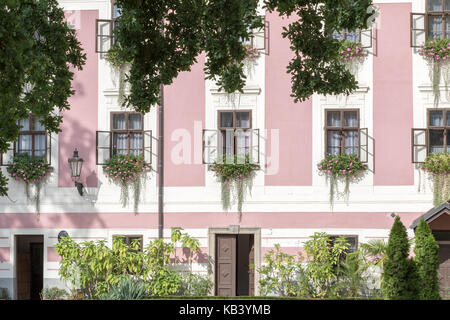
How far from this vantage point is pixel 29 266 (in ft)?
56.2

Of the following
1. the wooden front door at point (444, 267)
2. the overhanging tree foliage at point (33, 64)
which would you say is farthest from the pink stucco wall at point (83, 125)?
the wooden front door at point (444, 267)

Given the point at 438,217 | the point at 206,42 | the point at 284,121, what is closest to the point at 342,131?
the point at 284,121

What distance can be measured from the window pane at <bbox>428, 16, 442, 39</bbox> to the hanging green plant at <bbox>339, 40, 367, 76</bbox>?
5.01 feet

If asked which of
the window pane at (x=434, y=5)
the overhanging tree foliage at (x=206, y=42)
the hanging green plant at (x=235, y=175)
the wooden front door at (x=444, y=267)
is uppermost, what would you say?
the window pane at (x=434, y=5)

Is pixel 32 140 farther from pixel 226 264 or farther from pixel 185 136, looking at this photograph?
pixel 226 264

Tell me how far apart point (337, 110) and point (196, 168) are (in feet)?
11.4

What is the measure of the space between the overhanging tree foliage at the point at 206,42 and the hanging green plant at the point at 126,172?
601cm

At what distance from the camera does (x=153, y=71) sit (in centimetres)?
Result: 1025

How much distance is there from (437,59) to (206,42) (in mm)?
7608

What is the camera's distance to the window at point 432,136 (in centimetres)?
1567

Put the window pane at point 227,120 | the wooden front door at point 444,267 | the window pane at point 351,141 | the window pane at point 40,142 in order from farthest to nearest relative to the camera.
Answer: the window pane at point 40,142, the window pane at point 227,120, the window pane at point 351,141, the wooden front door at point 444,267

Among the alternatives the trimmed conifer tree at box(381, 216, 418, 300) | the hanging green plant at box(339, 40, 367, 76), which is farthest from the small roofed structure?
the hanging green plant at box(339, 40, 367, 76)

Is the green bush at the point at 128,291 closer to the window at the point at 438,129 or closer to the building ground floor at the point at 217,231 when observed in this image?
the building ground floor at the point at 217,231
